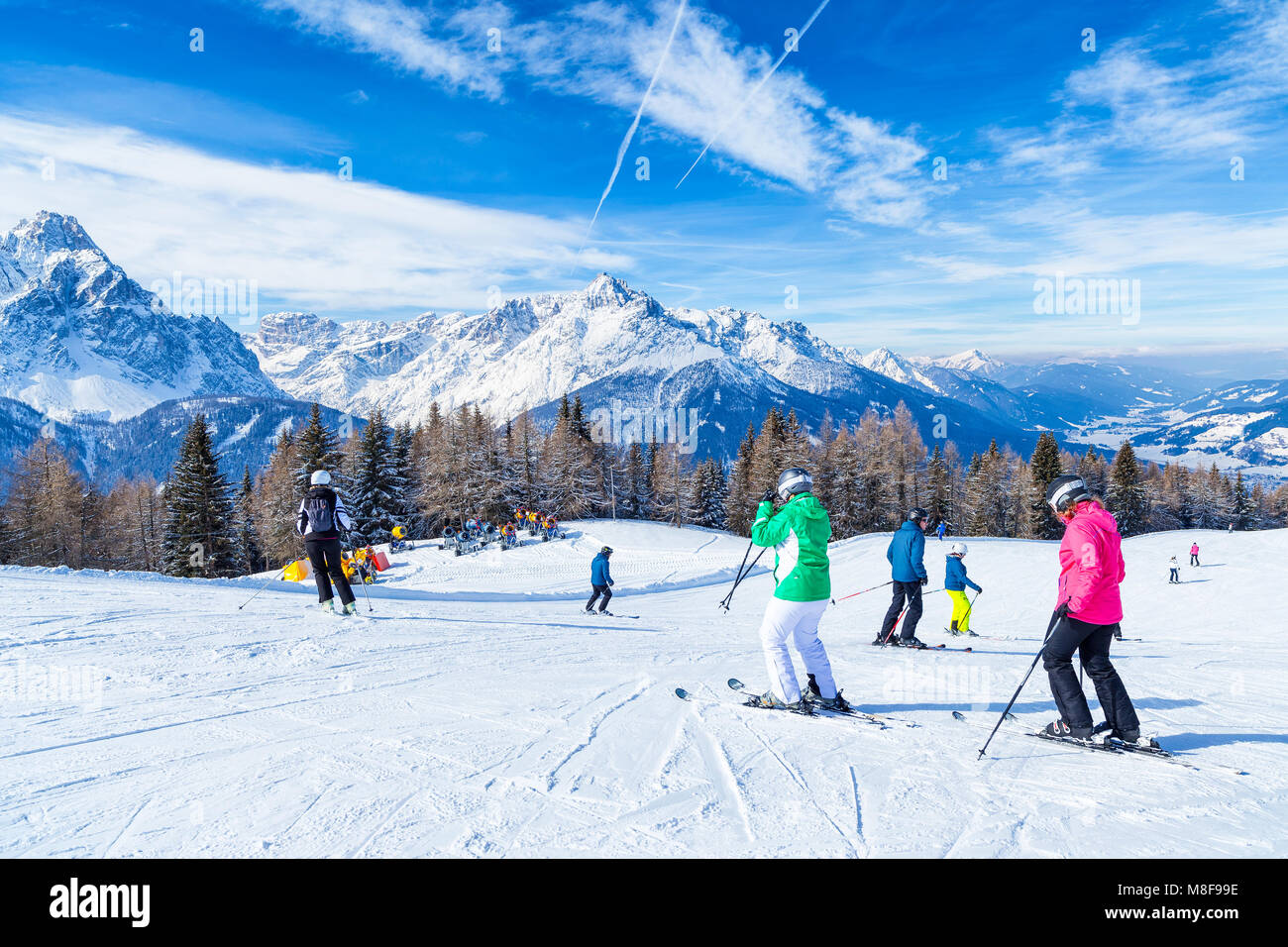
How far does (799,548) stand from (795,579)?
0.26m

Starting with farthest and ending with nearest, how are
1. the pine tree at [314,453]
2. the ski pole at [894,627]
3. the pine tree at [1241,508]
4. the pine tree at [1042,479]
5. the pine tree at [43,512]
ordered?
the pine tree at [1241,508] < the pine tree at [1042,479] < the pine tree at [314,453] < the pine tree at [43,512] < the ski pole at [894,627]

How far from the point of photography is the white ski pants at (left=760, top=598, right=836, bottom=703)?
5246mm

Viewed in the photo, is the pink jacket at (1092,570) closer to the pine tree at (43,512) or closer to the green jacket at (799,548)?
the green jacket at (799,548)

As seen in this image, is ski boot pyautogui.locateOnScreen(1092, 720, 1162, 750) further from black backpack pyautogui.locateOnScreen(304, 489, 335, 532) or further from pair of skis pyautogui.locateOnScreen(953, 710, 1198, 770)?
black backpack pyautogui.locateOnScreen(304, 489, 335, 532)

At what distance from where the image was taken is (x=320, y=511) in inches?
346

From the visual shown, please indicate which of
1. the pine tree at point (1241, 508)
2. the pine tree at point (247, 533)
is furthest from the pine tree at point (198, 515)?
the pine tree at point (1241, 508)

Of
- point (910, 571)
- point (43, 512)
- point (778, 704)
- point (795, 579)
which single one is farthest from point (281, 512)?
point (795, 579)

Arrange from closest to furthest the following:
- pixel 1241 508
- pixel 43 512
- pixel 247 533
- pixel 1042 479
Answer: pixel 43 512
pixel 247 533
pixel 1042 479
pixel 1241 508

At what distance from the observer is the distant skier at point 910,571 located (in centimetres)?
955

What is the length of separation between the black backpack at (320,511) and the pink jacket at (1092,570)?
8.76m

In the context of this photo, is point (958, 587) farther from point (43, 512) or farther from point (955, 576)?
point (43, 512)

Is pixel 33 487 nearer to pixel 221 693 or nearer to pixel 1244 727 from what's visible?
pixel 221 693

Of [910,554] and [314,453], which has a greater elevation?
[314,453]

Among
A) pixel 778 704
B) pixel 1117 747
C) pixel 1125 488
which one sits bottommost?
pixel 1117 747
